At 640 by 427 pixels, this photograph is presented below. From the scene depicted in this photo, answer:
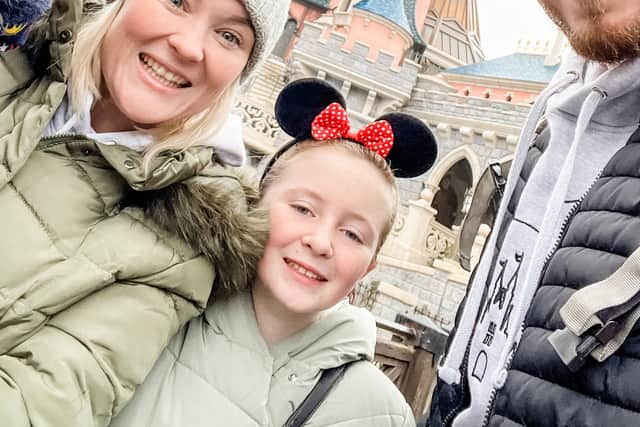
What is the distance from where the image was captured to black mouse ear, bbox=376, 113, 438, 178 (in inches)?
56.6

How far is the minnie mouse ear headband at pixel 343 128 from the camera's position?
141cm

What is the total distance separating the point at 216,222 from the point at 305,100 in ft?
1.67

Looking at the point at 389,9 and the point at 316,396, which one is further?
the point at 389,9

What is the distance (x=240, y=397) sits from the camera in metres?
1.12

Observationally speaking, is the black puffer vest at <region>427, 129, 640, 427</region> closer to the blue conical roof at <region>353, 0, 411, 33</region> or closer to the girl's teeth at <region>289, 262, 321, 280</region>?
the girl's teeth at <region>289, 262, 321, 280</region>

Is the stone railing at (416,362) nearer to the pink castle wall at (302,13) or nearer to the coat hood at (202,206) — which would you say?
the coat hood at (202,206)

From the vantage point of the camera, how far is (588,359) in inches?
35.7

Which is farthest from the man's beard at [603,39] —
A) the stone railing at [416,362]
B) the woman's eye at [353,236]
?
the stone railing at [416,362]

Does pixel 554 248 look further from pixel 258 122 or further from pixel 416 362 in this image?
pixel 258 122

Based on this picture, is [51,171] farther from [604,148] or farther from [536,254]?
[604,148]

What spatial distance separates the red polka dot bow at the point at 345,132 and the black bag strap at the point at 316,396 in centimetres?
55

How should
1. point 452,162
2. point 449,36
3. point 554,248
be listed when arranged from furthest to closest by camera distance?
point 449,36 → point 452,162 → point 554,248

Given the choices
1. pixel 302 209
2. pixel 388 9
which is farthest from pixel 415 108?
pixel 302 209

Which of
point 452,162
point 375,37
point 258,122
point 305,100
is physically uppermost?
point 375,37
